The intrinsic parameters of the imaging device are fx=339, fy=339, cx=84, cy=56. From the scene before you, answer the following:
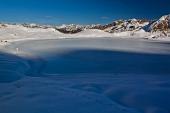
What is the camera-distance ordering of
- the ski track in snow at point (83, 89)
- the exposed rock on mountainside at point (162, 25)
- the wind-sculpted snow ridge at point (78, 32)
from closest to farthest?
the ski track in snow at point (83, 89)
the wind-sculpted snow ridge at point (78, 32)
the exposed rock on mountainside at point (162, 25)

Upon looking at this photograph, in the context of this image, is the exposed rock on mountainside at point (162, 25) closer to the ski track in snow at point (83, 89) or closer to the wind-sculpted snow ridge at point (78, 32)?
the wind-sculpted snow ridge at point (78, 32)

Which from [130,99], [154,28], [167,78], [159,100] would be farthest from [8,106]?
[154,28]

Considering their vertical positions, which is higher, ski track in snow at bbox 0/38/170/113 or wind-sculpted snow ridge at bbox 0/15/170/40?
ski track in snow at bbox 0/38/170/113

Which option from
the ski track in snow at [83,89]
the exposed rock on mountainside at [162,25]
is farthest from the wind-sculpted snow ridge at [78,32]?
the ski track in snow at [83,89]

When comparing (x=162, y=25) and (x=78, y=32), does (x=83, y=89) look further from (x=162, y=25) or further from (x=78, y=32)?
(x=162, y=25)

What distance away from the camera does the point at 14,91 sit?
12961 millimetres

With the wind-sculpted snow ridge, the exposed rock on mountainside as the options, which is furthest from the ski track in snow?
the exposed rock on mountainside

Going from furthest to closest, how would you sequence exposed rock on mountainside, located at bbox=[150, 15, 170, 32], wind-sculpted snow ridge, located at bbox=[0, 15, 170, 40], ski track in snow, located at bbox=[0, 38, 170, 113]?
exposed rock on mountainside, located at bbox=[150, 15, 170, 32], wind-sculpted snow ridge, located at bbox=[0, 15, 170, 40], ski track in snow, located at bbox=[0, 38, 170, 113]

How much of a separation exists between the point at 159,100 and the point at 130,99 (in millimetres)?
1011

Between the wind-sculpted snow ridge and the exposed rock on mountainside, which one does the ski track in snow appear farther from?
the exposed rock on mountainside

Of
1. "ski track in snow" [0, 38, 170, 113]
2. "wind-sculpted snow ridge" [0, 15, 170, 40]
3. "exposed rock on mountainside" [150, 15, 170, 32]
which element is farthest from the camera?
"exposed rock on mountainside" [150, 15, 170, 32]

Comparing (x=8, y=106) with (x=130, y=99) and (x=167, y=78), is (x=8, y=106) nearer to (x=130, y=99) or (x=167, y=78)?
(x=130, y=99)

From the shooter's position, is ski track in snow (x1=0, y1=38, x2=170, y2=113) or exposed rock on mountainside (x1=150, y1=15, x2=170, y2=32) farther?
exposed rock on mountainside (x1=150, y1=15, x2=170, y2=32)

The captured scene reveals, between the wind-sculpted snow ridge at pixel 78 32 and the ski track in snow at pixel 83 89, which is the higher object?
the ski track in snow at pixel 83 89
